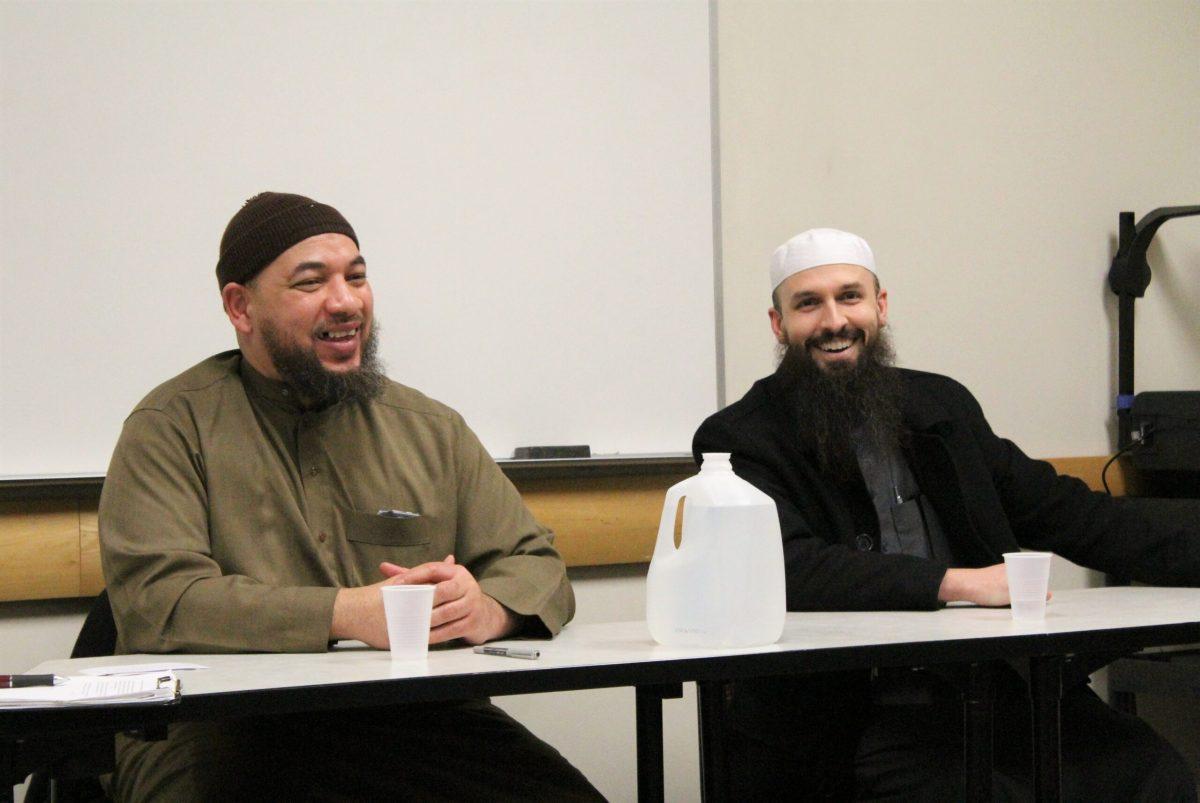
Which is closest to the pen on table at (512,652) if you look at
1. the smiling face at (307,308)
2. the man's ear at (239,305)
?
the smiling face at (307,308)

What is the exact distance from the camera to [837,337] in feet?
9.28

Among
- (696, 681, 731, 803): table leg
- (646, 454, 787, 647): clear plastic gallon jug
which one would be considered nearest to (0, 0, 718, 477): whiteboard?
(696, 681, 731, 803): table leg

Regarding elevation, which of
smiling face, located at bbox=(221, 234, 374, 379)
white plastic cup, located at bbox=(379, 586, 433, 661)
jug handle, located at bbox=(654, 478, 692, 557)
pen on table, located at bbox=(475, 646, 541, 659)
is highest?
smiling face, located at bbox=(221, 234, 374, 379)

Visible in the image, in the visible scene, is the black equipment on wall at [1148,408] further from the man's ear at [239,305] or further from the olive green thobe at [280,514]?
the man's ear at [239,305]

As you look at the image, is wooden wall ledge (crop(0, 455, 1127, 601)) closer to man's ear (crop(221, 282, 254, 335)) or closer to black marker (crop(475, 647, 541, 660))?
man's ear (crop(221, 282, 254, 335))

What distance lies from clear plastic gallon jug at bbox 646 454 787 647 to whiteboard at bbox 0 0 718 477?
1.56 m

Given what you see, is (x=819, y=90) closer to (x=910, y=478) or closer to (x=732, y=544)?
(x=910, y=478)

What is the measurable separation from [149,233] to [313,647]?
4.92 ft

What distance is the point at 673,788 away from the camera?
3654mm

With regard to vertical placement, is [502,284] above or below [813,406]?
above

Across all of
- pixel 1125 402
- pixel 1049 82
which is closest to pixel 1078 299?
pixel 1125 402

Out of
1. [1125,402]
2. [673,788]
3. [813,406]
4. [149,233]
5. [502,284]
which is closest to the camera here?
[813,406]

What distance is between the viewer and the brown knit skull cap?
2408mm

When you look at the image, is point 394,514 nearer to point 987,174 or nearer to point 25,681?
point 25,681
